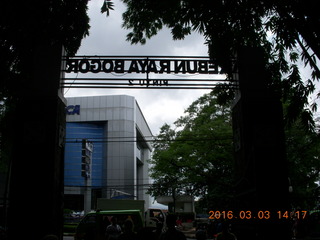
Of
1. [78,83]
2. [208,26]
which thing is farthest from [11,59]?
[208,26]

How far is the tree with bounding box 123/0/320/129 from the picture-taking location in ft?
22.1

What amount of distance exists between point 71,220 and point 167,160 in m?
21.4

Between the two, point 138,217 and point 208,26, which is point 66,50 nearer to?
point 208,26

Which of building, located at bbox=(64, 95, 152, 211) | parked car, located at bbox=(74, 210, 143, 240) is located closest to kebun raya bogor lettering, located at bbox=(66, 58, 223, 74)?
parked car, located at bbox=(74, 210, 143, 240)

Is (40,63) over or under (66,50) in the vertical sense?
under

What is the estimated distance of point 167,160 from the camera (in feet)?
88.5

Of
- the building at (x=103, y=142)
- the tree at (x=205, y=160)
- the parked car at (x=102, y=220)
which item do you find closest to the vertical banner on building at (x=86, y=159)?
the building at (x=103, y=142)

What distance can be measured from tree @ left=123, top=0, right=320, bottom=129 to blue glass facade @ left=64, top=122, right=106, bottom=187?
4469cm

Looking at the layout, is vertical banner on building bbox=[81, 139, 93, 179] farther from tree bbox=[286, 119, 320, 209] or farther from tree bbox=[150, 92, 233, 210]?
tree bbox=[286, 119, 320, 209]

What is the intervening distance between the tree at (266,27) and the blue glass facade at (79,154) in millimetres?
44694

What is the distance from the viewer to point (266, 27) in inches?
326

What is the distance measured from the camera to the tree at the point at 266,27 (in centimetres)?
673

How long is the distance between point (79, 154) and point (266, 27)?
159ft

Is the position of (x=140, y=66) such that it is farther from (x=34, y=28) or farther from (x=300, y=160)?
(x=300, y=160)
